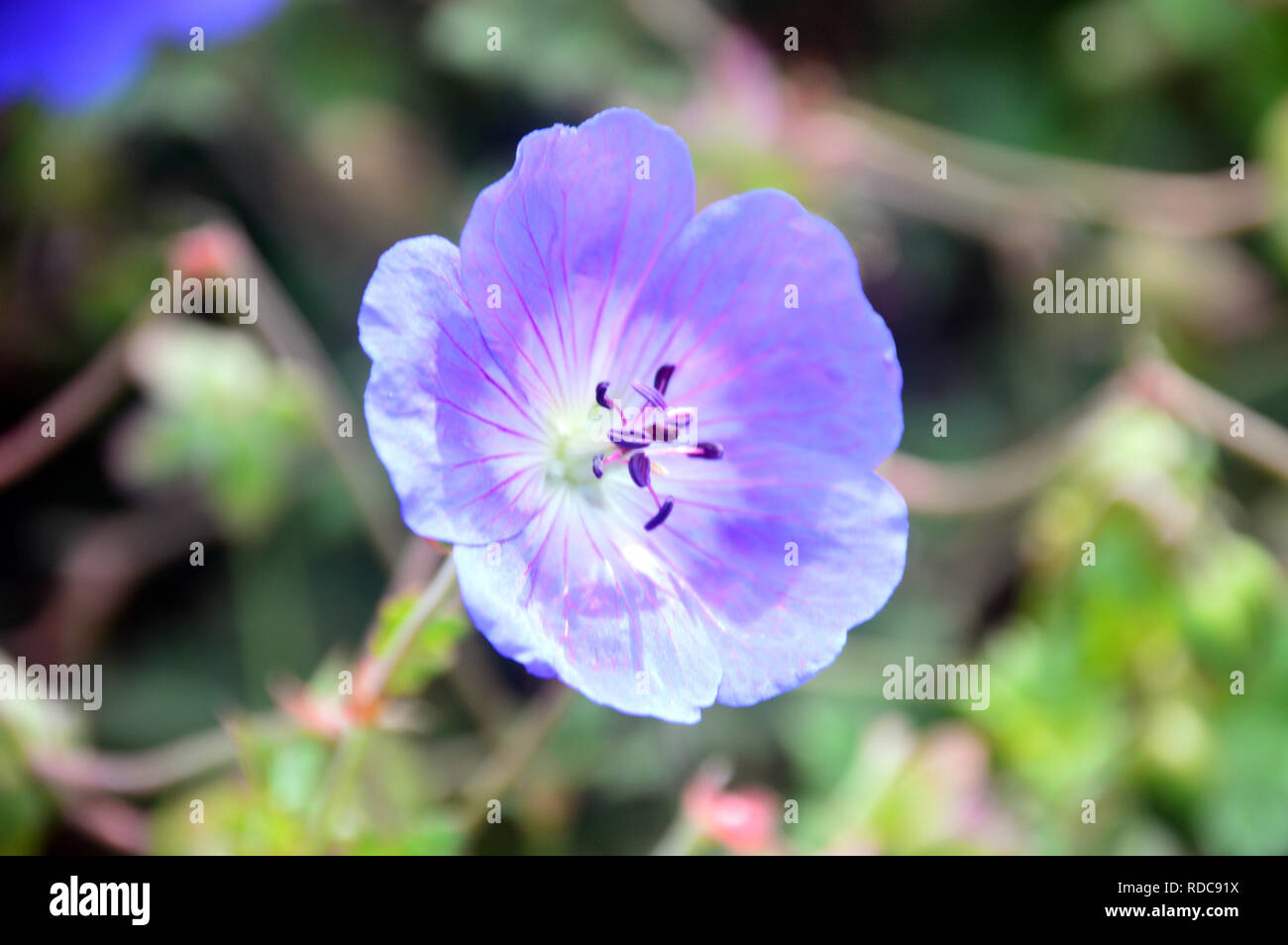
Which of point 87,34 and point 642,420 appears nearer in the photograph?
point 642,420

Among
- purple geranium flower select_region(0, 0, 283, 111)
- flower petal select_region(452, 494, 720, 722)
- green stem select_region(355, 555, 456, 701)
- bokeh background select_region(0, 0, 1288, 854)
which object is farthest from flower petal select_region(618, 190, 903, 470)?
purple geranium flower select_region(0, 0, 283, 111)

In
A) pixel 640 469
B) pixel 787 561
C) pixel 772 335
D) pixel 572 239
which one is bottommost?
pixel 787 561

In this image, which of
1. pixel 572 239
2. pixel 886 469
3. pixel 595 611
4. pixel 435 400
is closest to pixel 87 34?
pixel 572 239

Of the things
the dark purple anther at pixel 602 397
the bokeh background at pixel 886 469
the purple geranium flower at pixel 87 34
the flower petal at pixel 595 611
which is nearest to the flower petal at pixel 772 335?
the dark purple anther at pixel 602 397

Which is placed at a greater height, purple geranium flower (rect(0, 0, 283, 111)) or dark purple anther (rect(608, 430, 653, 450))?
purple geranium flower (rect(0, 0, 283, 111))

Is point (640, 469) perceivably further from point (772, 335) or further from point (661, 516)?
point (772, 335)

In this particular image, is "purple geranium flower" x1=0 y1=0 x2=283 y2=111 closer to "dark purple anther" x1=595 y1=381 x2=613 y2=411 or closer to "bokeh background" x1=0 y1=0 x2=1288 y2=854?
"bokeh background" x1=0 y1=0 x2=1288 y2=854

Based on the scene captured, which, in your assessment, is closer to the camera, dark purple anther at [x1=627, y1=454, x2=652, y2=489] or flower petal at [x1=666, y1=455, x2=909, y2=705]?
flower petal at [x1=666, y1=455, x2=909, y2=705]
